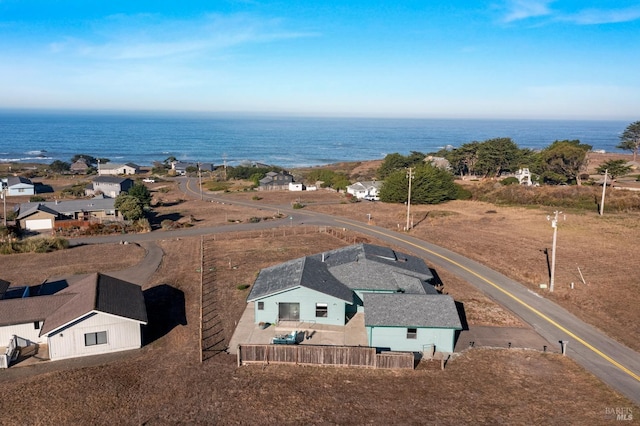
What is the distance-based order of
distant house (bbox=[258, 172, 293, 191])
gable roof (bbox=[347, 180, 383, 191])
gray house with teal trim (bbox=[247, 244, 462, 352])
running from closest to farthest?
gray house with teal trim (bbox=[247, 244, 462, 352]) < gable roof (bbox=[347, 180, 383, 191]) < distant house (bbox=[258, 172, 293, 191])

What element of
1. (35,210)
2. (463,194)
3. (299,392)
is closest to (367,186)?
(463,194)

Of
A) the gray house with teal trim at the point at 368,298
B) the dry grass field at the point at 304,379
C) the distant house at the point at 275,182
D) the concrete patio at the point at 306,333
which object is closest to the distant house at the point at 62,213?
the dry grass field at the point at 304,379

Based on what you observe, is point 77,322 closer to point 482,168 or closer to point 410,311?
point 410,311

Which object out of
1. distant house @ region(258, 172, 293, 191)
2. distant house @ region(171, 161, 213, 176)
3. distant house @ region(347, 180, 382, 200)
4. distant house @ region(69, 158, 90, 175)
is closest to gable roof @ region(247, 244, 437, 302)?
distant house @ region(347, 180, 382, 200)

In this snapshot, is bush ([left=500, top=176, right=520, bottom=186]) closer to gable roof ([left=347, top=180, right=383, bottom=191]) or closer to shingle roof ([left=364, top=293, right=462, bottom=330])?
gable roof ([left=347, top=180, right=383, bottom=191])

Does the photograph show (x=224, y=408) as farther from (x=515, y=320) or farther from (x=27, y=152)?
(x=27, y=152)

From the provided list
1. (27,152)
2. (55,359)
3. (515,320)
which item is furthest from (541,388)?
(27,152)
